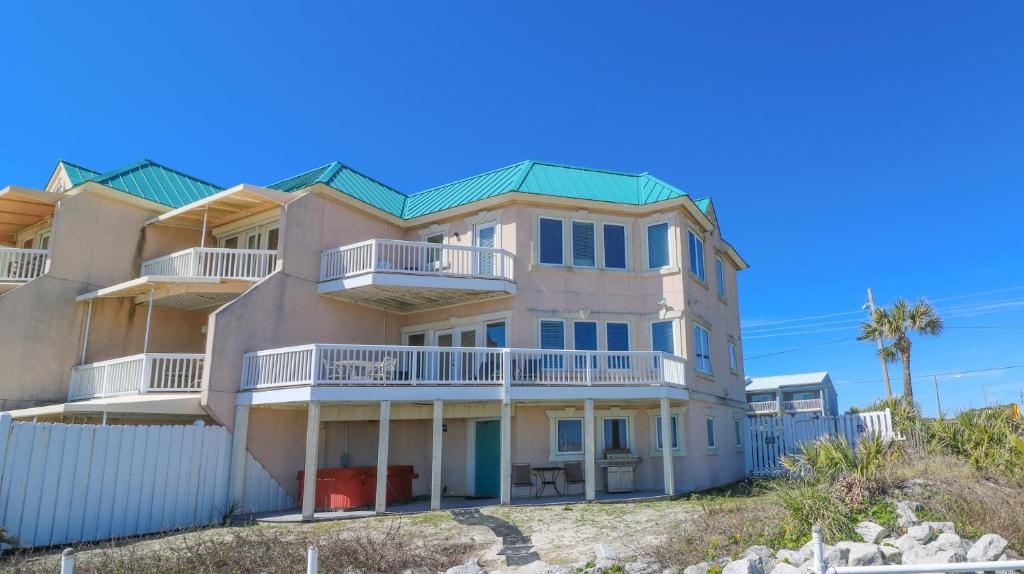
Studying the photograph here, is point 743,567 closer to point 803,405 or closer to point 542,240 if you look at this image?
point 542,240

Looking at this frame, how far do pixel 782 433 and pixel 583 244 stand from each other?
10.4 meters

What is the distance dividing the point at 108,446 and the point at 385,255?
9100mm

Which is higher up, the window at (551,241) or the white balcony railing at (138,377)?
the window at (551,241)

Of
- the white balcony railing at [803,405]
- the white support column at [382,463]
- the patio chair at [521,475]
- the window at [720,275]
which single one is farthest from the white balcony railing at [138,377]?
the white balcony railing at [803,405]

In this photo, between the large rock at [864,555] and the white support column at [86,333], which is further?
the white support column at [86,333]

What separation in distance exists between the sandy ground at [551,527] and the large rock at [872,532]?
307 centimetres

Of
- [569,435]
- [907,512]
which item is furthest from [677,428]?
[907,512]

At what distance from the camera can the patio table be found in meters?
19.6

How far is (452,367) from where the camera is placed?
20.0 metres

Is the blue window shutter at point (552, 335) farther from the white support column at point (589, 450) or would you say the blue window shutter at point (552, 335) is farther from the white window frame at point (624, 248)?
the white support column at point (589, 450)

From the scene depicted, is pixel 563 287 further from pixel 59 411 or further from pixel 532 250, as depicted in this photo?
pixel 59 411

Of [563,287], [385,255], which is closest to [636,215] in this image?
[563,287]

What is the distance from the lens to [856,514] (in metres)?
11.7

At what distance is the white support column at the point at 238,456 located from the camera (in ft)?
56.2
